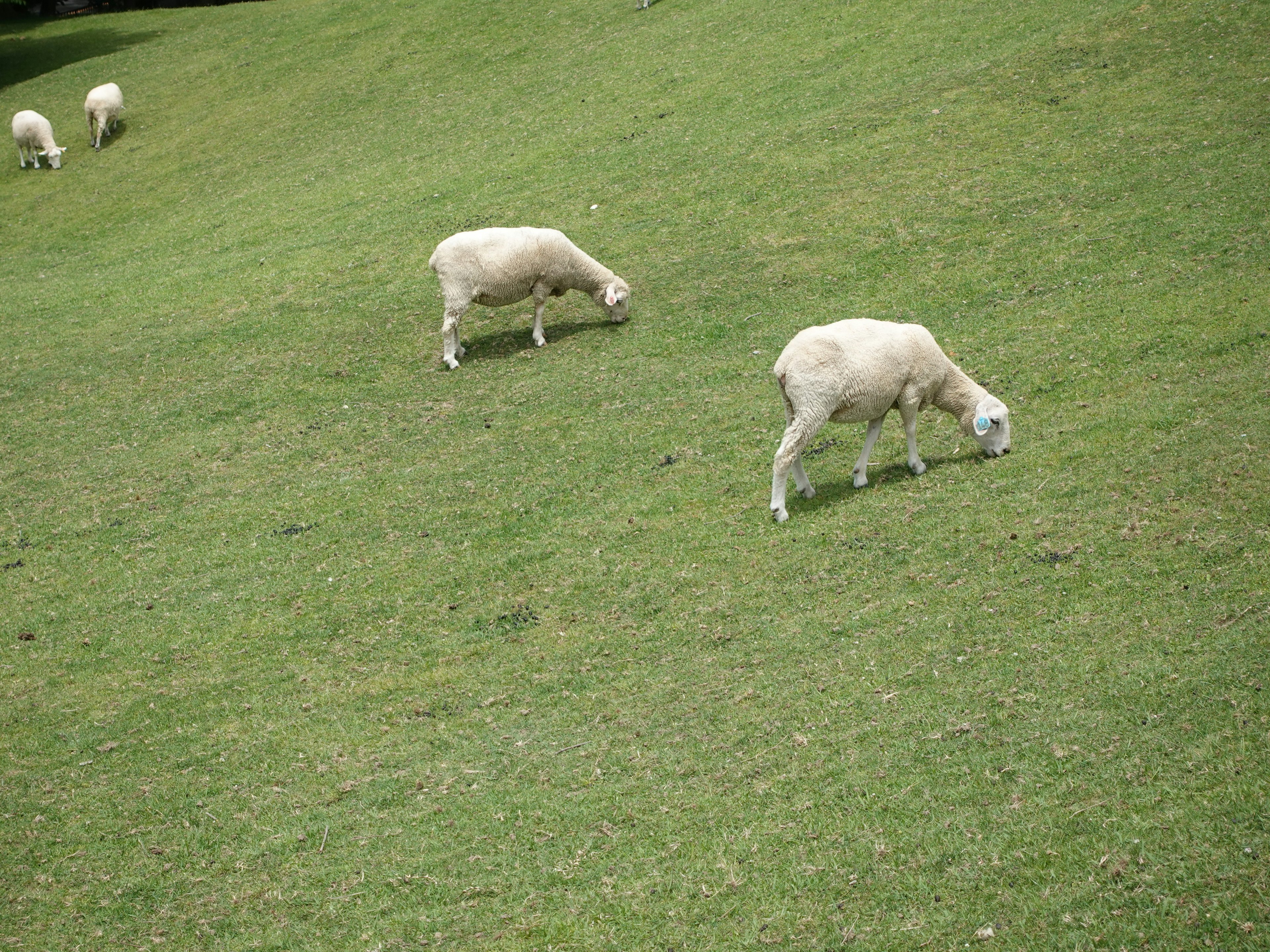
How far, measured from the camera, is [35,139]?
40.4 metres

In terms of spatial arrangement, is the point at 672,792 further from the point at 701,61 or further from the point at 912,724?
the point at 701,61

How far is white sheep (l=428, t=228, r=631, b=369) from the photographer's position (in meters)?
21.8

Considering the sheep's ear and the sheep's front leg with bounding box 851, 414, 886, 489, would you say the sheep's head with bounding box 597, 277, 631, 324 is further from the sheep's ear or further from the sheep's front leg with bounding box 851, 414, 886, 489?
the sheep's ear

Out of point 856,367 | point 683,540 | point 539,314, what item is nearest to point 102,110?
point 539,314

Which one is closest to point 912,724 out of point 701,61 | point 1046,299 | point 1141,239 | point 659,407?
point 659,407

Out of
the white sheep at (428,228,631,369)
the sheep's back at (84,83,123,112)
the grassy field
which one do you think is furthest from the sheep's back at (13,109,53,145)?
the white sheep at (428,228,631,369)

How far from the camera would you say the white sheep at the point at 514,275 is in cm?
2180

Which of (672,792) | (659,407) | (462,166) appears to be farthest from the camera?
(462,166)

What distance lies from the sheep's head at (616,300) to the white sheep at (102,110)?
27570 mm

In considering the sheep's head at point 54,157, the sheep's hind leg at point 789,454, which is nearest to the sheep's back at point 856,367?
the sheep's hind leg at point 789,454

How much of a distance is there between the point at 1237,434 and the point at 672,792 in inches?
336

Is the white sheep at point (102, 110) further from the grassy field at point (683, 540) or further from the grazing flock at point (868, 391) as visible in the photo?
the grazing flock at point (868, 391)

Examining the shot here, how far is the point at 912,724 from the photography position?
32.0ft

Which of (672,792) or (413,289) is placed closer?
(672,792)
